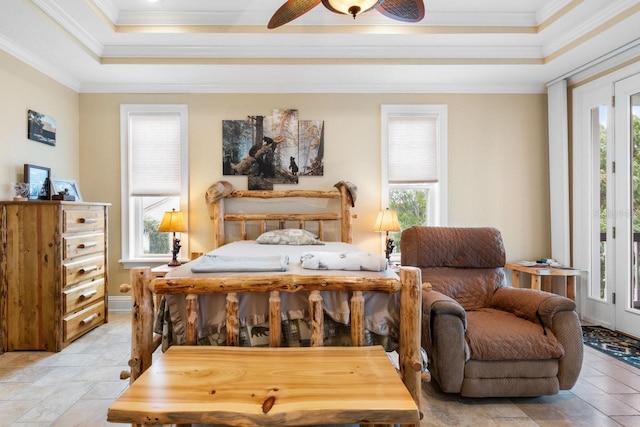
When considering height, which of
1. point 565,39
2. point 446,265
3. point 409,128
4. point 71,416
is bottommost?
point 71,416

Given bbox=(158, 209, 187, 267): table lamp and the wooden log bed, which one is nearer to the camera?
the wooden log bed

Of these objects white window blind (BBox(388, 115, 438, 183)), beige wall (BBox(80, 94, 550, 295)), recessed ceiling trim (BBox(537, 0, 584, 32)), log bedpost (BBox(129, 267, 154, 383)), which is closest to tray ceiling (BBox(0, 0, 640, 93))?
recessed ceiling trim (BBox(537, 0, 584, 32))

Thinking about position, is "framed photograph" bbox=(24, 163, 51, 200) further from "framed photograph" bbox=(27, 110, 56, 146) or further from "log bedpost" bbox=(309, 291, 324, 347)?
"log bedpost" bbox=(309, 291, 324, 347)

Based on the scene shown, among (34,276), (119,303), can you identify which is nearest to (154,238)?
(119,303)

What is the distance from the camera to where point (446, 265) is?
8.93ft

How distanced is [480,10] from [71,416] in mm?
4377

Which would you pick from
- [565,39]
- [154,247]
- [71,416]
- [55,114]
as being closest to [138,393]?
[71,416]

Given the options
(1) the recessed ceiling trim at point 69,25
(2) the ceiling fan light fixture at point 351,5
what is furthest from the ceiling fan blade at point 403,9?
(1) the recessed ceiling trim at point 69,25

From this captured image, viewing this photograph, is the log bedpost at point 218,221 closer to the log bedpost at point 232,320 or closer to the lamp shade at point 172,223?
the lamp shade at point 172,223

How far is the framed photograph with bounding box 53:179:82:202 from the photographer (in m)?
3.53

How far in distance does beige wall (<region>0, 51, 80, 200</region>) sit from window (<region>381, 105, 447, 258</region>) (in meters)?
3.61

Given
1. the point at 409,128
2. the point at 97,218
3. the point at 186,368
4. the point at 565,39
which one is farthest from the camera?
the point at 409,128

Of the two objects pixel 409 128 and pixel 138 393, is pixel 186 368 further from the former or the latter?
pixel 409 128

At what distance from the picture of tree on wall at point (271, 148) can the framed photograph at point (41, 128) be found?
1740 millimetres
